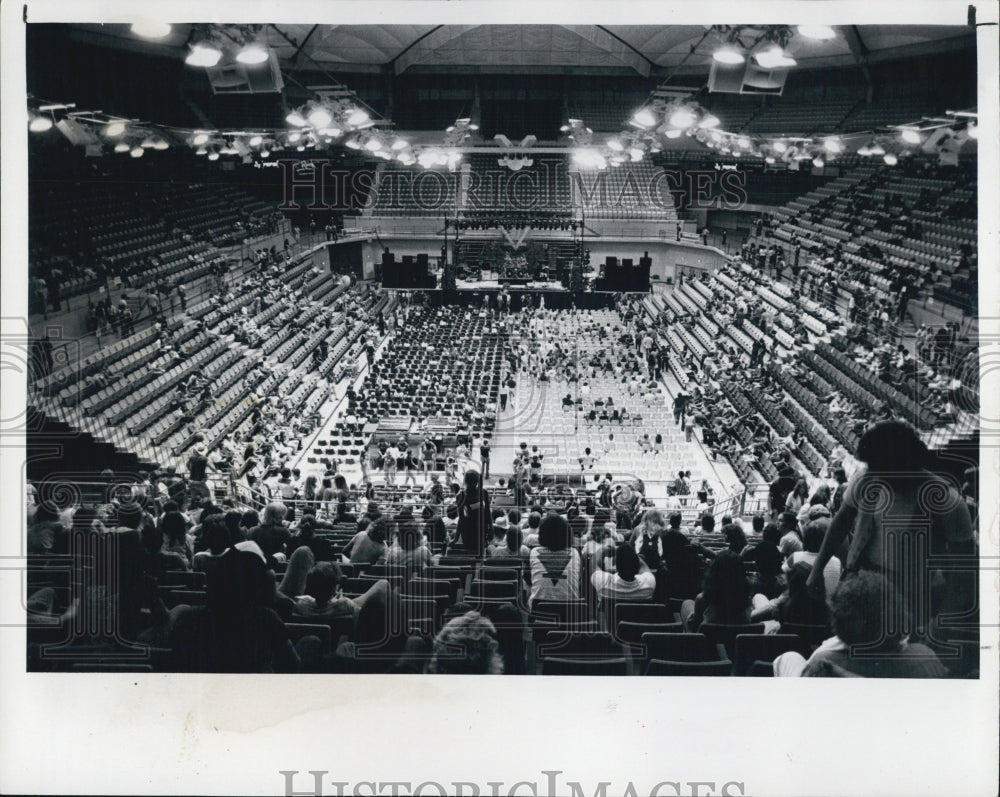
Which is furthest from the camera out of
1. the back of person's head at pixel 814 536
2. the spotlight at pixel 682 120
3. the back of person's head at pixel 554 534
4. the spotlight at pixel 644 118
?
the spotlight at pixel 644 118

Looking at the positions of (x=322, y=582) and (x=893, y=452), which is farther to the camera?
(x=893, y=452)

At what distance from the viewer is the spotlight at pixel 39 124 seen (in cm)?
589

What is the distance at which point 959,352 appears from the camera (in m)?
6.26

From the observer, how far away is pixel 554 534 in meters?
6.11

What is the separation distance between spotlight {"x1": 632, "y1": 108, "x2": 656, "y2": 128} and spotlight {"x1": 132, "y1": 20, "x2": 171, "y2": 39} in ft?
64.0

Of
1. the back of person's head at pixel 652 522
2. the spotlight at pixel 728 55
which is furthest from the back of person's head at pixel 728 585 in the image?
the spotlight at pixel 728 55

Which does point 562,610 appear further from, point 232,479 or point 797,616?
point 232,479

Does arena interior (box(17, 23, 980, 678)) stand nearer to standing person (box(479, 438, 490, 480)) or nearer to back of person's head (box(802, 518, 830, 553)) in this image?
standing person (box(479, 438, 490, 480))

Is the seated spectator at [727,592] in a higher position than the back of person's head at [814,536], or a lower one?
lower

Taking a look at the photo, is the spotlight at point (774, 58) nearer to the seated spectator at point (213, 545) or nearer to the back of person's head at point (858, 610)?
the back of person's head at point (858, 610)

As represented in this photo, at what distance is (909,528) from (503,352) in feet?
55.4

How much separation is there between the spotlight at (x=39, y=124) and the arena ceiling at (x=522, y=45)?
72 cm

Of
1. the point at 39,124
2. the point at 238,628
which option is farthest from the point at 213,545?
the point at 39,124

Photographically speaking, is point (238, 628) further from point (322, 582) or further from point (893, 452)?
point (893, 452)
